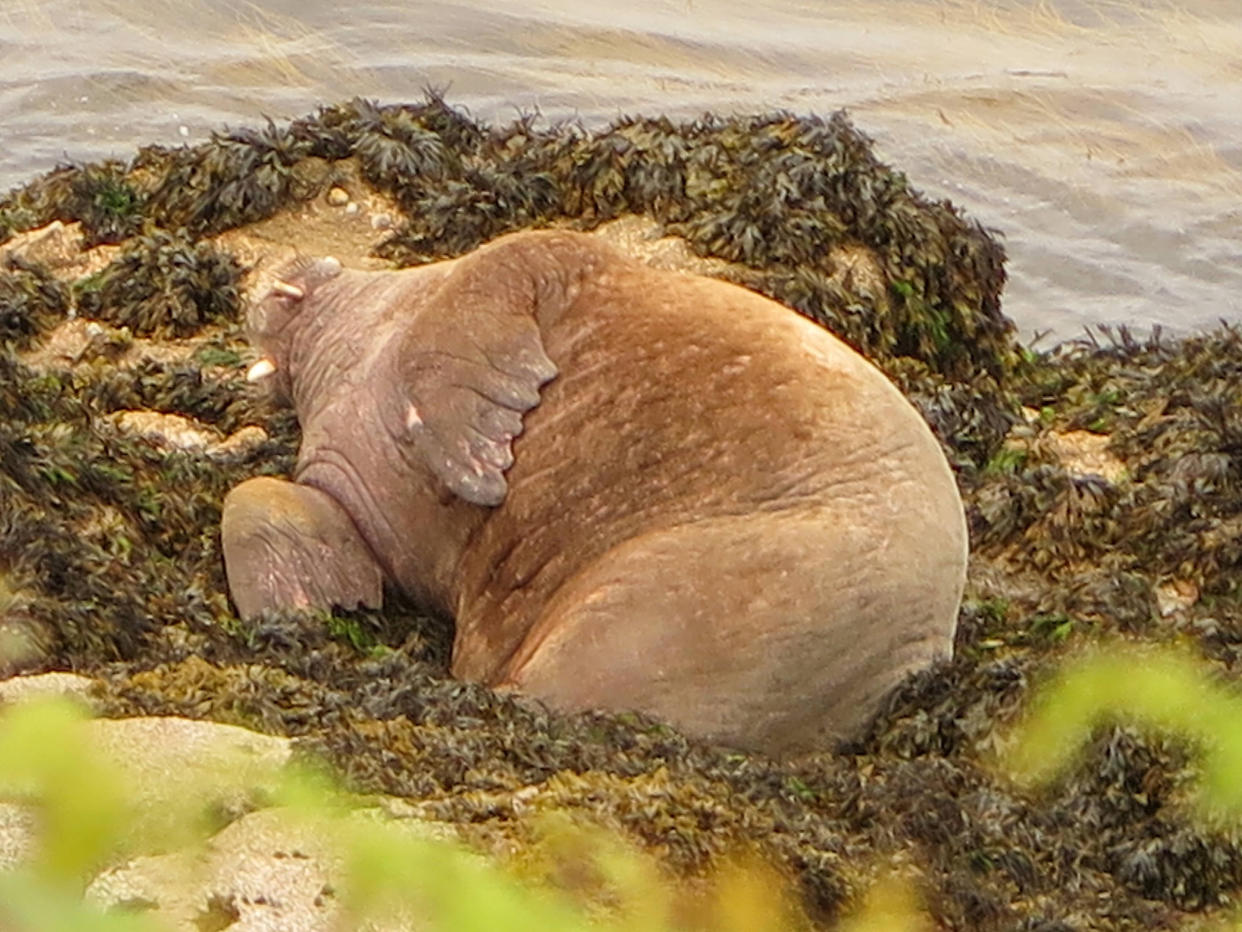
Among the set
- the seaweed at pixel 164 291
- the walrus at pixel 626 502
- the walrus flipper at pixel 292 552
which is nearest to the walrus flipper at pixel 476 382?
the walrus at pixel 626 502

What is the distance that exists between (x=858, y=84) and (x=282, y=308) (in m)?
7.71

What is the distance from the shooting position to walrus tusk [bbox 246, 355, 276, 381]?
8242 mm

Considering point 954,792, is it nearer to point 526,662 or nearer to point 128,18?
point 526,662

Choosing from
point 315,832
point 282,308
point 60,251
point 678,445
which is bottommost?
point 60,251

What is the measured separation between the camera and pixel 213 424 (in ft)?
28.2

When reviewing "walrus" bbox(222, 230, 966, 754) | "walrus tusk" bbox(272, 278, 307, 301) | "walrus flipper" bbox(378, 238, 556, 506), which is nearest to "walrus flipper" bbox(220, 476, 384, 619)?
"walrus" bbox(222, 230, 966, 754)

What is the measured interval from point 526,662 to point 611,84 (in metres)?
9.00

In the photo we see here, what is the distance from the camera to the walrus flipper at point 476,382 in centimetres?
703

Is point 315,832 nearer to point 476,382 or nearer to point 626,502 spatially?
point 626,502

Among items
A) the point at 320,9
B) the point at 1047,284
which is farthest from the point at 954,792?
the point at 320,9

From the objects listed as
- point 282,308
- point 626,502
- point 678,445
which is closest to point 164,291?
point 282,308

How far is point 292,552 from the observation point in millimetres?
7336

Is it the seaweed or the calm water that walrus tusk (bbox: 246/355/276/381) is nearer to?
the seaweed

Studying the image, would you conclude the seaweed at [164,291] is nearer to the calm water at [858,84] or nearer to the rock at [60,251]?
the rock at [60,251]
